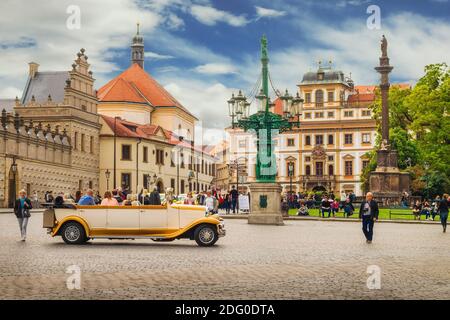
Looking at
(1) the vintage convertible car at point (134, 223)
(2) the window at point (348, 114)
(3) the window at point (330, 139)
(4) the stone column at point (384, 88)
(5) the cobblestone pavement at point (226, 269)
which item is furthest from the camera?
(3) the window at point (330, 139)

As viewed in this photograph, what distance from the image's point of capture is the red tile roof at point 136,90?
307 feet

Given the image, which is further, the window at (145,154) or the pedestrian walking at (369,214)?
the window at (145,154)

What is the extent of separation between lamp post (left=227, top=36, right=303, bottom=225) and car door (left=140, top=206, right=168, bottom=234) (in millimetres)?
13414

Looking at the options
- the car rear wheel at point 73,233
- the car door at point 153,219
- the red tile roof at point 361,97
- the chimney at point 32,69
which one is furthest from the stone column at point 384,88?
the red tile roof at point 361,97

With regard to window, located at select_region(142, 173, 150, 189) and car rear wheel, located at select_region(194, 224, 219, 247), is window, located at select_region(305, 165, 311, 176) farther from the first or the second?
car rear wheel, located at select_region(194, 224, 219, 247)

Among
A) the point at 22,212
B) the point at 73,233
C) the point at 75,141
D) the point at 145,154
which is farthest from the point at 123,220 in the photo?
the point at 145,154

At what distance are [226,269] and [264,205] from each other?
20979mm

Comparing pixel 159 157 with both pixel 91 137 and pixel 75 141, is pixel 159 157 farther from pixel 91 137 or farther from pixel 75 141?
pixel 75 141

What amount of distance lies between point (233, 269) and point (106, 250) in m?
5.91

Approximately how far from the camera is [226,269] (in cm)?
1432

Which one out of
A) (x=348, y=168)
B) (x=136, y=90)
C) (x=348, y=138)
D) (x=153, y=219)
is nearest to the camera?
(x=153, y=219)

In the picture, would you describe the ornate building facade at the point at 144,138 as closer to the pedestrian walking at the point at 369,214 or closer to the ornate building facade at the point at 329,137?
the ornate building facade at the point at 329,137

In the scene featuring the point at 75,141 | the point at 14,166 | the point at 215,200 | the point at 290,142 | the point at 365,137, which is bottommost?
the point at 215,200

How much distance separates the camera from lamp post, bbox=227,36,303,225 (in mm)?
34875
